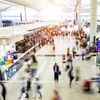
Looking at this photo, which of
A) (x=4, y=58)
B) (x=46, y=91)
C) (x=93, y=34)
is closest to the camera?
(x=46, y=91)

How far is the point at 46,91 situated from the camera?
37.1 ft

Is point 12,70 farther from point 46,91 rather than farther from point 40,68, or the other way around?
point 46,91

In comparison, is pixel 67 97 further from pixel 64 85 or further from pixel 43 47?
pixel 43 47

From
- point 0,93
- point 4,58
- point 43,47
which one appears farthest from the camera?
point 43,47

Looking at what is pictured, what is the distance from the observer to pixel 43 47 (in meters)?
27.7

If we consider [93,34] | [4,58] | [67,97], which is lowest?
[67,97]

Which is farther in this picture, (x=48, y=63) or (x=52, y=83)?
(x=48, y=63)

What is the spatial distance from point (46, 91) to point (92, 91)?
2.40 m

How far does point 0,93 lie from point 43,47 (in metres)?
17.4

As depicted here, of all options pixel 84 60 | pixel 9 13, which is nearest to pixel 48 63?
pixel 84 60

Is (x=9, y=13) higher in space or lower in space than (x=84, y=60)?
higher

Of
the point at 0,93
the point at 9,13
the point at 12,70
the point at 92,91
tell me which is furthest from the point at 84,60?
the point at 9,13

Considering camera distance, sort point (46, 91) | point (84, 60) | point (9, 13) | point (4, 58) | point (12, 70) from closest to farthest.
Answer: point (46, 91) < point (12, 70) < point (4, 58) < point (84, 60) < point (9, 13)

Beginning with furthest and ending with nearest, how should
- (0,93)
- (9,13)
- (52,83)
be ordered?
(9,13) < (52,83) < (0,93)
